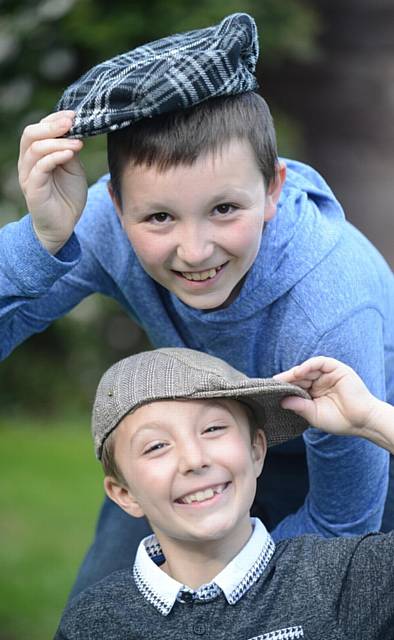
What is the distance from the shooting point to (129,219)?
2.52 m

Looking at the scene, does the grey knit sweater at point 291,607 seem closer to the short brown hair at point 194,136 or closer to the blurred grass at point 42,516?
the short brown hair at point 194,136

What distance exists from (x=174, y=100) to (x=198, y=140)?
0.09 m

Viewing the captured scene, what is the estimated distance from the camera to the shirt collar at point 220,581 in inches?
93.7

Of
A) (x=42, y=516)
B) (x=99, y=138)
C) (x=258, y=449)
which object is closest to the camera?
(x=258, y=449)

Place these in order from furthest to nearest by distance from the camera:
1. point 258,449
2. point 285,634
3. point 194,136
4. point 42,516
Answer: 1. point 42,516
2. point 258,449
3. point 194,136
4. point 285,634

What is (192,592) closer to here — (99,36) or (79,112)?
(79,112)

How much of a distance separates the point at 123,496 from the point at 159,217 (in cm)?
59

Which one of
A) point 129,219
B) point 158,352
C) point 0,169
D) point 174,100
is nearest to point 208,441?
point 158,352

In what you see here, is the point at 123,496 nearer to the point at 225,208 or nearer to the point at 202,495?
the point at 202,495

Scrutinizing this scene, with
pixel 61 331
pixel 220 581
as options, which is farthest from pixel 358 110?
pixel 220 581

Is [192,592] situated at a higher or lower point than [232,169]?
lower

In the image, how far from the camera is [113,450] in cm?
252

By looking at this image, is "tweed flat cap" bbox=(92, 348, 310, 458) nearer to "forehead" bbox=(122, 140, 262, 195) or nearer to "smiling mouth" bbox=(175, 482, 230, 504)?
"smiling mouth" bbox=(175, 482, 230, 504)

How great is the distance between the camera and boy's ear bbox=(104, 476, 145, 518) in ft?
8.39
